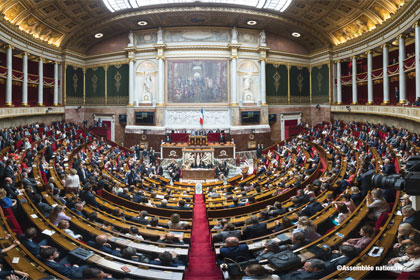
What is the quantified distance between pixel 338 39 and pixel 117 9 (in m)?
20.9

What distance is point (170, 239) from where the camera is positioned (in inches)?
240

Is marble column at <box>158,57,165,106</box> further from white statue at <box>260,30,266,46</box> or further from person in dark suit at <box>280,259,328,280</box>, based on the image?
person in dark suit at <box>280,259,328,280</box>

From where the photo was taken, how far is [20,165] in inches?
438

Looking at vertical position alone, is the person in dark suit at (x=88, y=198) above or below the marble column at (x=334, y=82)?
below

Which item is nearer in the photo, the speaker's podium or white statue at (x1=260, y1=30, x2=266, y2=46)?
the speaker's podium

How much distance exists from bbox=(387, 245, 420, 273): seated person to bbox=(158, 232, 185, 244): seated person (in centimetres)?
397

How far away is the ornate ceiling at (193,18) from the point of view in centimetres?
2125

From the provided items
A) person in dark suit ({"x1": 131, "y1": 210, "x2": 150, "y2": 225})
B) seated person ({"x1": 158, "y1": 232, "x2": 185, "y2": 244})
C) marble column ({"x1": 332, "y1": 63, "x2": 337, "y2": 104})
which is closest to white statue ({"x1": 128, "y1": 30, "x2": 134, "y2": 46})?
marble column ({"x1": 332, "y1": 63, "x2": 337, "y2": 104})

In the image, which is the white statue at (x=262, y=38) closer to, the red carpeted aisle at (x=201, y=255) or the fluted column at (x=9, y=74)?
the fluted column at (x=9, y=74)

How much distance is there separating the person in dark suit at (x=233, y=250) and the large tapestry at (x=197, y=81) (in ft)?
74.2

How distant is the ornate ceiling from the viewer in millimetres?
21250

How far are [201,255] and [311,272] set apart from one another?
307 cm

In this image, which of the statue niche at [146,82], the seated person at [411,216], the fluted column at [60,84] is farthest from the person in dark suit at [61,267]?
the fluted column at [60,84]

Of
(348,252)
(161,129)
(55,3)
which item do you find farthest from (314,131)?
(55,3)
